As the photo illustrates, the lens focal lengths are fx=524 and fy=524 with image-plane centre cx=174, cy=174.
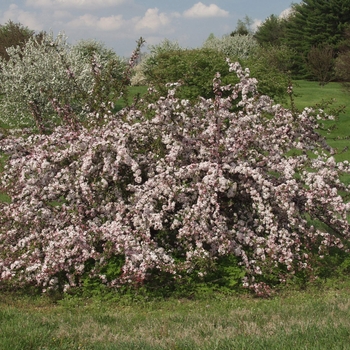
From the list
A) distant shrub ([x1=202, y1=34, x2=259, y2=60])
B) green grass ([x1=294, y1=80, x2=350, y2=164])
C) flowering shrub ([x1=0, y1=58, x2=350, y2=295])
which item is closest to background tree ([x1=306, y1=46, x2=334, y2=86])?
green grass ([x1=294, y1=80, x2=350, y2=164])

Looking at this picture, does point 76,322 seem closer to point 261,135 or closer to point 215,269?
point 215,269

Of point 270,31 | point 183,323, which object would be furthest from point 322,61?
point 183,323

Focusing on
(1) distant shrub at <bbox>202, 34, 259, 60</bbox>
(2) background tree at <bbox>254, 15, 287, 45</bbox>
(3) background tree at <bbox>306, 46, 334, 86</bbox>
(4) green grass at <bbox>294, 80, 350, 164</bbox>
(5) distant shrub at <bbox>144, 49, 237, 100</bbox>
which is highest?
(2) background tree at <bbox>254, 15, 287, 45</bbox>

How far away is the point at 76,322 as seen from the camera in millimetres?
5402

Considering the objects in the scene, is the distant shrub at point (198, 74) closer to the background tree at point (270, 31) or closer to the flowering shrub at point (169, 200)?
the flowering shrub at point (169, 200)

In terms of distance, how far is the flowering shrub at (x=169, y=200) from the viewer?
6562mm

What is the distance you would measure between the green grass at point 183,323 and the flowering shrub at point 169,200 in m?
0.37

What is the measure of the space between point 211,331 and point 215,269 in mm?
1715

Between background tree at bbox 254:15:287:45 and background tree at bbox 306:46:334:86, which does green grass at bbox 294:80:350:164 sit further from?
background tree at bbox 254:15:287:45

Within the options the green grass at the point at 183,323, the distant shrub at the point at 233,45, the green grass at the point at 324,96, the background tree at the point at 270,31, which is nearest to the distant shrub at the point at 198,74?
the green grass at the point at 324,96

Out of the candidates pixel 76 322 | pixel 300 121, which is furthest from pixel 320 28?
pixel 76 322

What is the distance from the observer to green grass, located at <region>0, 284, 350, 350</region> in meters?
4.53

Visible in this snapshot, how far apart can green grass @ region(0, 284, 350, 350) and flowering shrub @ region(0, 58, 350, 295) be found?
1.21 ft

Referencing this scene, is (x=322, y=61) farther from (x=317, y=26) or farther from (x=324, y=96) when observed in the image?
(x=317, y=26)
